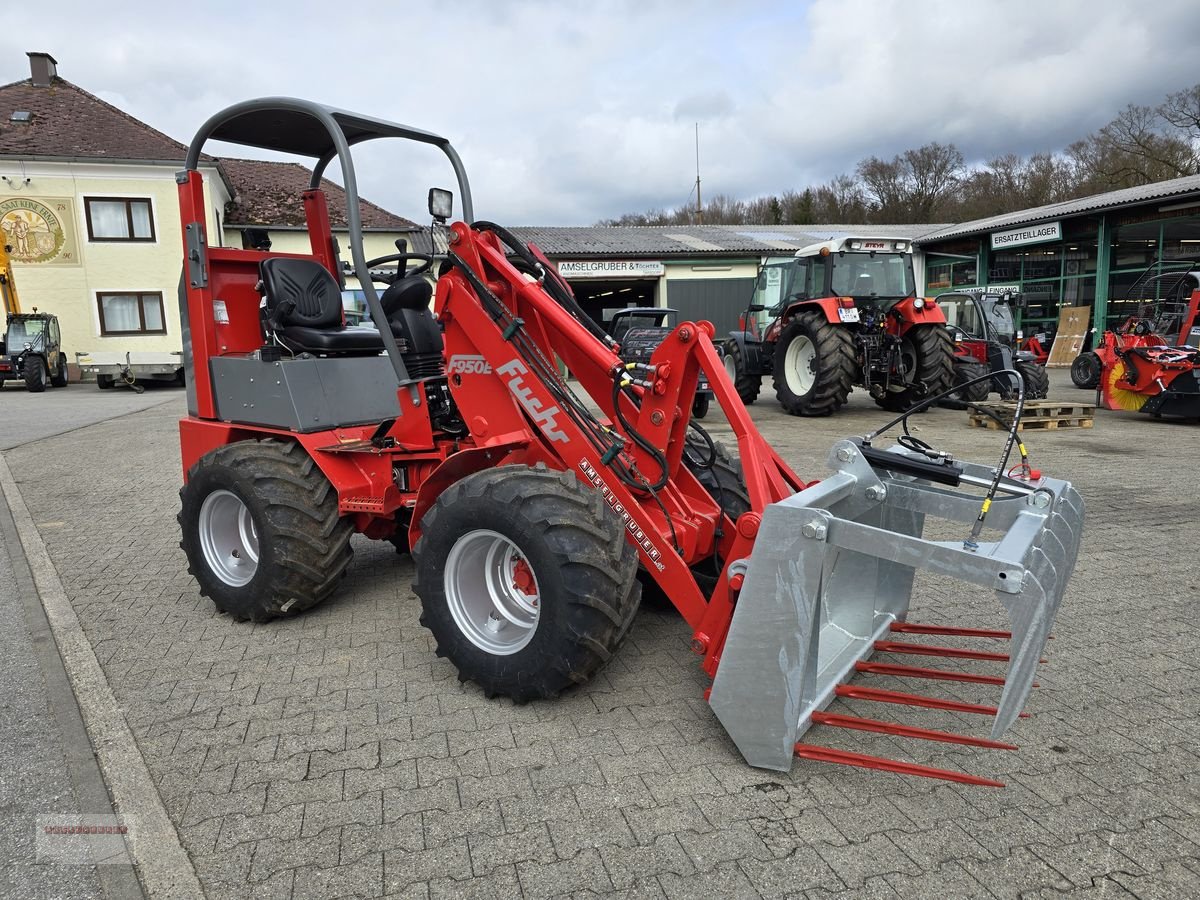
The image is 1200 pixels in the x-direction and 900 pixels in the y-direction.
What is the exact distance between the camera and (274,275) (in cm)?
436

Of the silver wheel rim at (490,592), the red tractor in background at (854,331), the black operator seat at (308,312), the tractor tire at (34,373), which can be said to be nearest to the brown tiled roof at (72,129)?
the tractor tire at (34,373)

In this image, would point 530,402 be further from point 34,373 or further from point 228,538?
point 34,373

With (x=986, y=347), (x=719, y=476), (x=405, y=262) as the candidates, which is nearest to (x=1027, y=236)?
(x=986, y=347)

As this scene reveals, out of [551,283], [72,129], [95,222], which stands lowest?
[551,283]

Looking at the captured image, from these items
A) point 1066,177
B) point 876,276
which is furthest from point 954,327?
point 1066,177

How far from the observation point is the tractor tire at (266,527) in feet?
12.9

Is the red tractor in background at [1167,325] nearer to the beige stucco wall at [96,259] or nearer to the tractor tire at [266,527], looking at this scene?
the tractor tire at [266,527]

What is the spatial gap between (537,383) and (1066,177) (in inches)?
1636

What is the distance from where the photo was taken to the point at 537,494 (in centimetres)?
301

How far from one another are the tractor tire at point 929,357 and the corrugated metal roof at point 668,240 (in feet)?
41.9

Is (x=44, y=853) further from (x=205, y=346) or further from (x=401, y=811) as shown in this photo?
(x=205, y=346)

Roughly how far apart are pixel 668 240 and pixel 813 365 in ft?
54.6

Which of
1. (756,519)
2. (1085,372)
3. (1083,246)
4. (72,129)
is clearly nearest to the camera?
(756,519)

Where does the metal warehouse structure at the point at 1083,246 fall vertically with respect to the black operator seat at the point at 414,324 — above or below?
above
